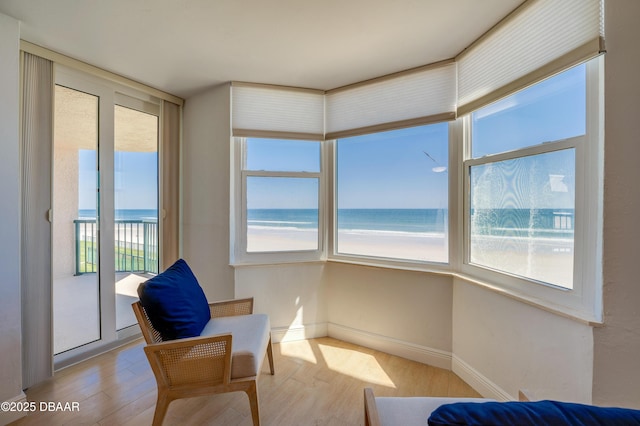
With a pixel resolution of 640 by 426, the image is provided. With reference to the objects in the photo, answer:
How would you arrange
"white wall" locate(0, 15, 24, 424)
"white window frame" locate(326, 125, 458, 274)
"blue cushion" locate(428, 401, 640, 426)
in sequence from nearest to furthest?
"blue cushion" locate(428, 401, 640, 426) < "white wall" locate(0, 15, 24, 424) < "white window frame" locate(326, 125, 458, 274)

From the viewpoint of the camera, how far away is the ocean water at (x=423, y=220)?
60.8 inches

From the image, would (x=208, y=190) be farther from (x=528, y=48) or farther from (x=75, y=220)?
(x=528, y=48)

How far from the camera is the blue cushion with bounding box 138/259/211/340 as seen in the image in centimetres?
151

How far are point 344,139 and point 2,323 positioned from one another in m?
2.78

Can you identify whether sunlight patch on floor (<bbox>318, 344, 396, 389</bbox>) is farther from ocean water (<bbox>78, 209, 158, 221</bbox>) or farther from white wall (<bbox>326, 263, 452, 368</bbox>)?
ocean water (<bbox>78, 209, 158, 221</bbox>)

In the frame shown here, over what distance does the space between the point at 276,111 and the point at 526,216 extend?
2170mm

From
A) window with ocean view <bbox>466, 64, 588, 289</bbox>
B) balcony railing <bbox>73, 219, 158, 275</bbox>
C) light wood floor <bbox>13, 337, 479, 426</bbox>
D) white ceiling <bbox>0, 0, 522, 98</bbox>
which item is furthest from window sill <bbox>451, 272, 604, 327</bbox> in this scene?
balcony railing <bbox>73, 219, 158, 275</bbox>

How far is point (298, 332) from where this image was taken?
262 centimetres

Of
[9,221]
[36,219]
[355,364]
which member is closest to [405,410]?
[355,364]

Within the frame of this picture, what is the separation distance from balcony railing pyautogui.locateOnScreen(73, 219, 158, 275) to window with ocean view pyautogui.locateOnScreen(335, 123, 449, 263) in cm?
193

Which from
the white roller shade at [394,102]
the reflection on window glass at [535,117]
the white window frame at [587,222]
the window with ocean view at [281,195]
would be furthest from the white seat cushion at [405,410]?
the white roller shade at [394,102]

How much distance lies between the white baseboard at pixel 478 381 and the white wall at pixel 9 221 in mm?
2926

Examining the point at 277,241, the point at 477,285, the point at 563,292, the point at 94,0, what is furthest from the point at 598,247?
the point at 94,0

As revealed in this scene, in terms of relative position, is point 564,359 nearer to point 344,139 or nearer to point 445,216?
point 445,216
